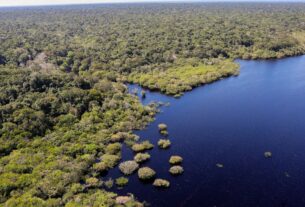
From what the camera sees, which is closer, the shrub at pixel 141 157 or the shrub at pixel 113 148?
the shrub at pixel 141 157

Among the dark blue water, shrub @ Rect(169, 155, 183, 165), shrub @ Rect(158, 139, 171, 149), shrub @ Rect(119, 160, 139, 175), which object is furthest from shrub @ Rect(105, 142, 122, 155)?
shrub @ Rect(169, 155, 183, 165)

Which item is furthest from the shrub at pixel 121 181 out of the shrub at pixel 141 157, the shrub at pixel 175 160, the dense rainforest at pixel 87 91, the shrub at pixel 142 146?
the shrub at pixel 142 146

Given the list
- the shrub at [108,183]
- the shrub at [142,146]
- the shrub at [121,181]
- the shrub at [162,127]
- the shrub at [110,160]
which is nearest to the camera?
the shrub at [108,183]

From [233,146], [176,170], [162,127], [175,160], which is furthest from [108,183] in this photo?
[233,146]

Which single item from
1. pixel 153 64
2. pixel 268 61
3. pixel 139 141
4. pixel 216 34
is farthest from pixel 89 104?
pixel 216 34

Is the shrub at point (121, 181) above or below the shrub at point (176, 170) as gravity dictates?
below

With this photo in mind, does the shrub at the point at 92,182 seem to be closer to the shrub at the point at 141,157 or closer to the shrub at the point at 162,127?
the shrub at the point at 141,157

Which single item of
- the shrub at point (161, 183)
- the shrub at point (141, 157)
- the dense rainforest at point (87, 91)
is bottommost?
the shrub at point (161, 183)
